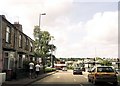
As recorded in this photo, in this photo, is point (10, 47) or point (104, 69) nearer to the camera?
point (104, 69)

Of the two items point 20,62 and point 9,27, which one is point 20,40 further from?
point 9,27

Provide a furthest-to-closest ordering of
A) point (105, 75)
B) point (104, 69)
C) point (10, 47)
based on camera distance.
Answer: point (10, 47) < point (104, 69) < point (105, 75)

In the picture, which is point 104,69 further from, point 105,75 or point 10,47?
point 10,47

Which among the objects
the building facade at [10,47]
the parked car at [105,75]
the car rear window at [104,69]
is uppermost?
the building facade at [10,47]

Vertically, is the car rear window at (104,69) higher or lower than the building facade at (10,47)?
lower

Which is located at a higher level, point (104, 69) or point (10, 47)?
point (10, 47)

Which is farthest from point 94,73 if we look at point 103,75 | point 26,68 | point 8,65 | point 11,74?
point 26,68

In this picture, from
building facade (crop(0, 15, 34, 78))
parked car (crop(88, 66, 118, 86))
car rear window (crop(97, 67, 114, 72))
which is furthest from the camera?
building facade (crop(0, 15, 34, 78))

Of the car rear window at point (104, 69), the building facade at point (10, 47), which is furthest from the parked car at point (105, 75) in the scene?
the building facade at point (10, 47)

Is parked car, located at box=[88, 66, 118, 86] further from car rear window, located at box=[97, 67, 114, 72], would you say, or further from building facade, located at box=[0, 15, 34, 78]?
building facade, located at box=[0, 15, 34, 78]

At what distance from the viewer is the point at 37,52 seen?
4844cm

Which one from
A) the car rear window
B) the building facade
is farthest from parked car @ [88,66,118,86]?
the building facade

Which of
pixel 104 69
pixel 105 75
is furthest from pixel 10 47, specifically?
pixel 105 75

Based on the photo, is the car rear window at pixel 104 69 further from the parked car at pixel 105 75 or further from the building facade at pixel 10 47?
the building facade at pixel 10 47
